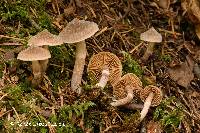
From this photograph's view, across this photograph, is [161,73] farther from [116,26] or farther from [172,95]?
[116,26]

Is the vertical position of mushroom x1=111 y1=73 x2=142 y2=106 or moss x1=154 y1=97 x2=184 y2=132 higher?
mushroom x1=111 y1=73 x2=142 y2=106

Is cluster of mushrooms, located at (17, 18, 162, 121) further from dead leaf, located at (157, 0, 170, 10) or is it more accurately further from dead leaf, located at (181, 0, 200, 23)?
dead leaf, located at (157, 0, 170, 10)

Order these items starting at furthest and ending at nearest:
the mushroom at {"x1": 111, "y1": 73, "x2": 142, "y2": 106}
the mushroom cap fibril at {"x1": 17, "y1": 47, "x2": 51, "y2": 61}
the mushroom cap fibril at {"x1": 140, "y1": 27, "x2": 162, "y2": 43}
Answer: the mushroom cap fibril at {"x1": 140, "y1": 27, "x2": 162, "y2": 43}, the mushroom at {"x1": 111, "y1": 73, "x2": 142, "y2": 106}, the mushroom cap fibril at {"x1": 17, "y1": 47, "x2": 51, "y2": 61}

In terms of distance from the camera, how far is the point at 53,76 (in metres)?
2.93

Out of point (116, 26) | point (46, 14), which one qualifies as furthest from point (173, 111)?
point (46, 14)

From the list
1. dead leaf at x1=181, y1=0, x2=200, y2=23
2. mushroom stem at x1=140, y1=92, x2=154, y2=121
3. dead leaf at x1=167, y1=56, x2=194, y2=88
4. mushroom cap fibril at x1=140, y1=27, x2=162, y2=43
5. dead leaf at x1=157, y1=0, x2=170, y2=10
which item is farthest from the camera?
dead leaf at x1=157, y1=0, x2=170, y2=10

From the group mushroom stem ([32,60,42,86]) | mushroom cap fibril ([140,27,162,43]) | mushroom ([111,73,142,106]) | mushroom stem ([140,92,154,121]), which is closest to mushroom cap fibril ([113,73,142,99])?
mushroom ([111,73,142,106])

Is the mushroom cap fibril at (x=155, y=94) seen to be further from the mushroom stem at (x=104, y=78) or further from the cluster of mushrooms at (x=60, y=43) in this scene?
the cluster of mushrooms at (x=60, y=43)

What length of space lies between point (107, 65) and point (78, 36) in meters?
0.44

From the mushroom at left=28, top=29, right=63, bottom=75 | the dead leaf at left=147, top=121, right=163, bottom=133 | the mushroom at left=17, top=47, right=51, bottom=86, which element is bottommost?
the dead leaf at left=147, top=121, right=163, bottom=133

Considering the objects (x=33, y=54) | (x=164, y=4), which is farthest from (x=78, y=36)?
(x=164, y=4)

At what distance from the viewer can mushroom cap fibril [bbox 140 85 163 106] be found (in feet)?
9.44

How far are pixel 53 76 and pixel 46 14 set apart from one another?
2.28 feet

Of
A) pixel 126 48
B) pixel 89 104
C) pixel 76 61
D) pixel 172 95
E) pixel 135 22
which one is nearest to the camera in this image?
pixel 89 104
